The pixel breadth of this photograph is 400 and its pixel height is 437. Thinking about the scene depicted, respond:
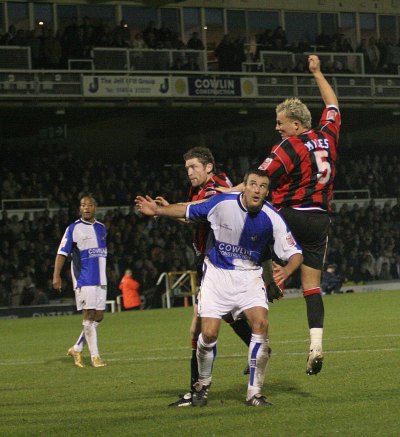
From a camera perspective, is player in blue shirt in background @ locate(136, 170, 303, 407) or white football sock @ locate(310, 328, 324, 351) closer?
player in blue shirt in background @ locate(136, 170, 303, 407)

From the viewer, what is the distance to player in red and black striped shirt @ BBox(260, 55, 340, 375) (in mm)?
8320

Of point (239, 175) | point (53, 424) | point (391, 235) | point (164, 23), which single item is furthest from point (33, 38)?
point (53, 424)

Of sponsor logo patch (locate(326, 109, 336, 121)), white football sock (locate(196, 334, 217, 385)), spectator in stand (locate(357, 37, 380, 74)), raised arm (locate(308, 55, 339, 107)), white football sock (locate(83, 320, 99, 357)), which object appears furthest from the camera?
spectator in stand (locate(357, 37, 380, 74))

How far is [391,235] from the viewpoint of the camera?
37.1 m

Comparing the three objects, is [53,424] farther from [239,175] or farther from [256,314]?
[239,175]

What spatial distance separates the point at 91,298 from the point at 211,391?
4.63 meters

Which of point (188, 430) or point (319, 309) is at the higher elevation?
point (319, 309)

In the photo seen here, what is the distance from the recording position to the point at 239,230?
24.5 feet

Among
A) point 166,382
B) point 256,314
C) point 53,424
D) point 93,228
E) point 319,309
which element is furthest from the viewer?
point 93,228

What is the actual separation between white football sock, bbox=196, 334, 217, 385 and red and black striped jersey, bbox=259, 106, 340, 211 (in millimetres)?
1520

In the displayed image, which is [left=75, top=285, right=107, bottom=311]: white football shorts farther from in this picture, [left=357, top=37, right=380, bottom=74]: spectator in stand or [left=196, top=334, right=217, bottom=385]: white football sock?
[left=357, top=37, right=380, bottom=74]: spectator in stand

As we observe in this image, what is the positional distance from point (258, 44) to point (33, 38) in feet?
30.7

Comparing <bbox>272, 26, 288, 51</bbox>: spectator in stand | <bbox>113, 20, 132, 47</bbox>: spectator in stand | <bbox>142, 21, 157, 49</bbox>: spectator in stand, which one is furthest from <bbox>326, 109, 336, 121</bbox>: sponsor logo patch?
<bbox>272, 26, 288, 51</bbox>: spectator in stand

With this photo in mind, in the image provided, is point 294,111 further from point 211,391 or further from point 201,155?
point 211,391
